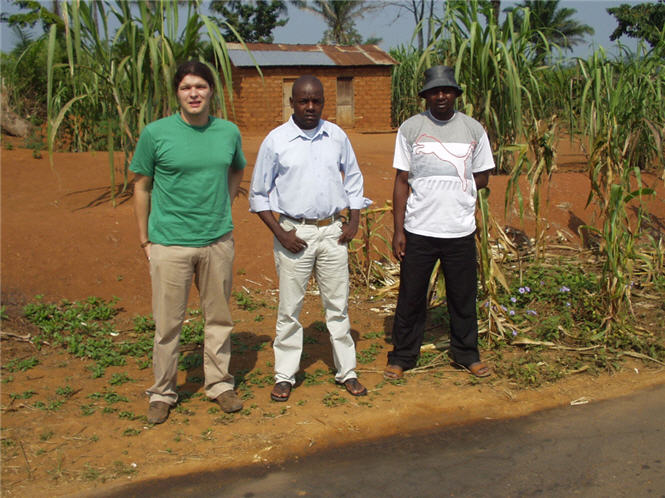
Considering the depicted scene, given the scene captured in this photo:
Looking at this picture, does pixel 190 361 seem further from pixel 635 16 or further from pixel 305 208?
pixel 635 16

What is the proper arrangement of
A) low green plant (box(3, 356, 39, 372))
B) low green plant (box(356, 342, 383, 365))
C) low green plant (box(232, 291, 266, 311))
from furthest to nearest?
low green plant (box(232, 291, 266, 311)) → low green plant (box(356, 342, 383, 365)) → low green plant (box(3, 356, 39, 372))

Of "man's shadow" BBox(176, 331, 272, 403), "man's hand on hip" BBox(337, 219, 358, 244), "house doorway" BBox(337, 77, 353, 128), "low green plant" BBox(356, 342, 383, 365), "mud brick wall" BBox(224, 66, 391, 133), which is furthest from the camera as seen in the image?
"house doorway" BBox(337, 77, 353, 128)

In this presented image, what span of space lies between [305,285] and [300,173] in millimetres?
616

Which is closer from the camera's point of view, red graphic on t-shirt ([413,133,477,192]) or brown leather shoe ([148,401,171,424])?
brown leather shoe ([148,401,171,424])

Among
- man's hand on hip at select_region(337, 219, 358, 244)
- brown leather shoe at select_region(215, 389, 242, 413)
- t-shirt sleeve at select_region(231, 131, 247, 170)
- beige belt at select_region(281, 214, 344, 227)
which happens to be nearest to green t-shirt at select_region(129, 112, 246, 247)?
t-shirt sleeve at select_region(231, 131, 247, 170)

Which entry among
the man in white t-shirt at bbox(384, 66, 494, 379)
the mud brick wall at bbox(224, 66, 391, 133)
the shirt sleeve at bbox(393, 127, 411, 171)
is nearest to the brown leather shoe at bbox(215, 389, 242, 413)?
the man in white t-shirt at bbox(384, 66, 494, 379)

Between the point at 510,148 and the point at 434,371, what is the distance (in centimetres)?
166

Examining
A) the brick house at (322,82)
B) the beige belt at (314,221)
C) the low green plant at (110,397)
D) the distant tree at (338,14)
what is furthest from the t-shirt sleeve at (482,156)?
the distant tree at (338,14)

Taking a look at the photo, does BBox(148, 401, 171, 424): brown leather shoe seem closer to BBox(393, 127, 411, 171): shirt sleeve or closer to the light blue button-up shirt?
the light blue button-up shirt

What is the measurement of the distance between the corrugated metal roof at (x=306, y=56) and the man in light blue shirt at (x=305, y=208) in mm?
16026

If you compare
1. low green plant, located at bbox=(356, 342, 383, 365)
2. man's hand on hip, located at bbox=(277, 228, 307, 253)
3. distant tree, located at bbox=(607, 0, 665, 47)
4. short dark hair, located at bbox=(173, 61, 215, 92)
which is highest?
distant tree, located at bbox=(607, 0, 665, 47)

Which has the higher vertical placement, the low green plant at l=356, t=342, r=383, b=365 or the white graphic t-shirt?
the white graphic t-shirt

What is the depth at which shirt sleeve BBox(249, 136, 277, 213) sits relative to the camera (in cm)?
348

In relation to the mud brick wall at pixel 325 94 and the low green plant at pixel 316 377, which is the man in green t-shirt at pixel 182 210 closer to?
the low green plant at pixel 316 377
